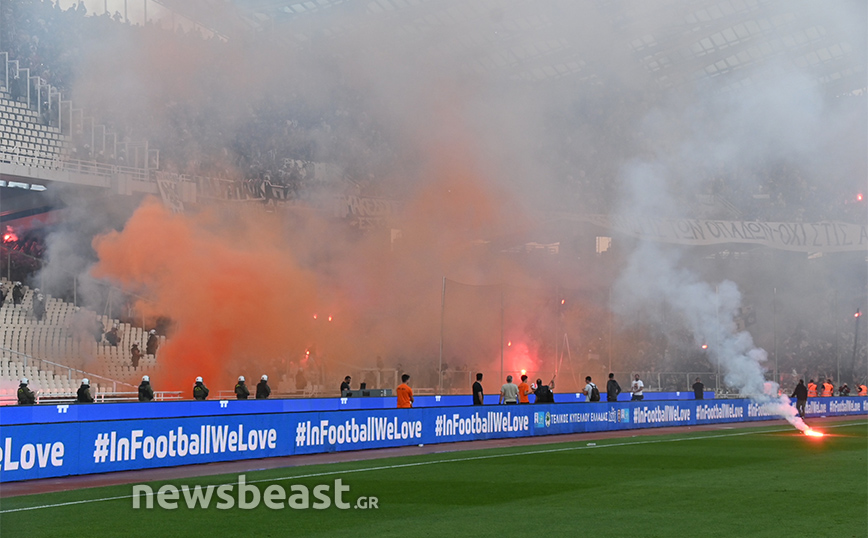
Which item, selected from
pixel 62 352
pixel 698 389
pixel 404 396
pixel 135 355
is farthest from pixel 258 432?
pixel 698 389

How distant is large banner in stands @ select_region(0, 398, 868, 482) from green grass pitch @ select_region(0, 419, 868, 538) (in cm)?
168

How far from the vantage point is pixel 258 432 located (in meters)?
17.6

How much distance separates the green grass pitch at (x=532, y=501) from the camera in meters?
9.56

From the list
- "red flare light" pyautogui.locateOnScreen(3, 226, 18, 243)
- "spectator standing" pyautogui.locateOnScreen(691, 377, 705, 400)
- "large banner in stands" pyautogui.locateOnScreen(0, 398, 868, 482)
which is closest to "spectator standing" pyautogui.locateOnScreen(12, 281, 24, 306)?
"red flare light" pyautogui.locateOnScreen(3, 226, 18, 243)

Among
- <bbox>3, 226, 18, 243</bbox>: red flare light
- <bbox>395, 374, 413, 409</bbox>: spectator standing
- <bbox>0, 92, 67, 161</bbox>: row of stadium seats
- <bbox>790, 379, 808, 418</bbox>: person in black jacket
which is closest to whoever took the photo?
<bbox>395, 374, 413, 409</bbox>: spectator standing

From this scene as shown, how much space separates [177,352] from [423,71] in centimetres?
1684

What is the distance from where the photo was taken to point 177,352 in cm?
3547

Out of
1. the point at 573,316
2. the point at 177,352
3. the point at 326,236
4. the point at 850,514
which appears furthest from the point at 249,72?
the point at 850,514

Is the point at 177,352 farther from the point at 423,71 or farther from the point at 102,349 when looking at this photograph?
the point at 423,71

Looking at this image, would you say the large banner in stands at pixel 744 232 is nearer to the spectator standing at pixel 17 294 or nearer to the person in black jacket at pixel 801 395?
the person in black jacket at pixel 801 395

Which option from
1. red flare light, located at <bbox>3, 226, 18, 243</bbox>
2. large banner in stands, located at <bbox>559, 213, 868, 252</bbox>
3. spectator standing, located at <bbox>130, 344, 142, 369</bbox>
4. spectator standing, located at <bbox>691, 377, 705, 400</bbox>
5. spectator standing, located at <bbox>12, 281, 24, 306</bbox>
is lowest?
spectator standing, located at <bbox>691, 377, 705, 400</bbox>

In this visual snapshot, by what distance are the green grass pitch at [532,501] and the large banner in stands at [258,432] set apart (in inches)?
66.0

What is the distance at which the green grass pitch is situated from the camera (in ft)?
31.4

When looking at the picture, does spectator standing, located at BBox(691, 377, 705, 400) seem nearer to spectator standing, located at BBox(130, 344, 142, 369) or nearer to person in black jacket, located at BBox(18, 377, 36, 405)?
spectator standing, located at BBox(130, 344, 142, 369)
